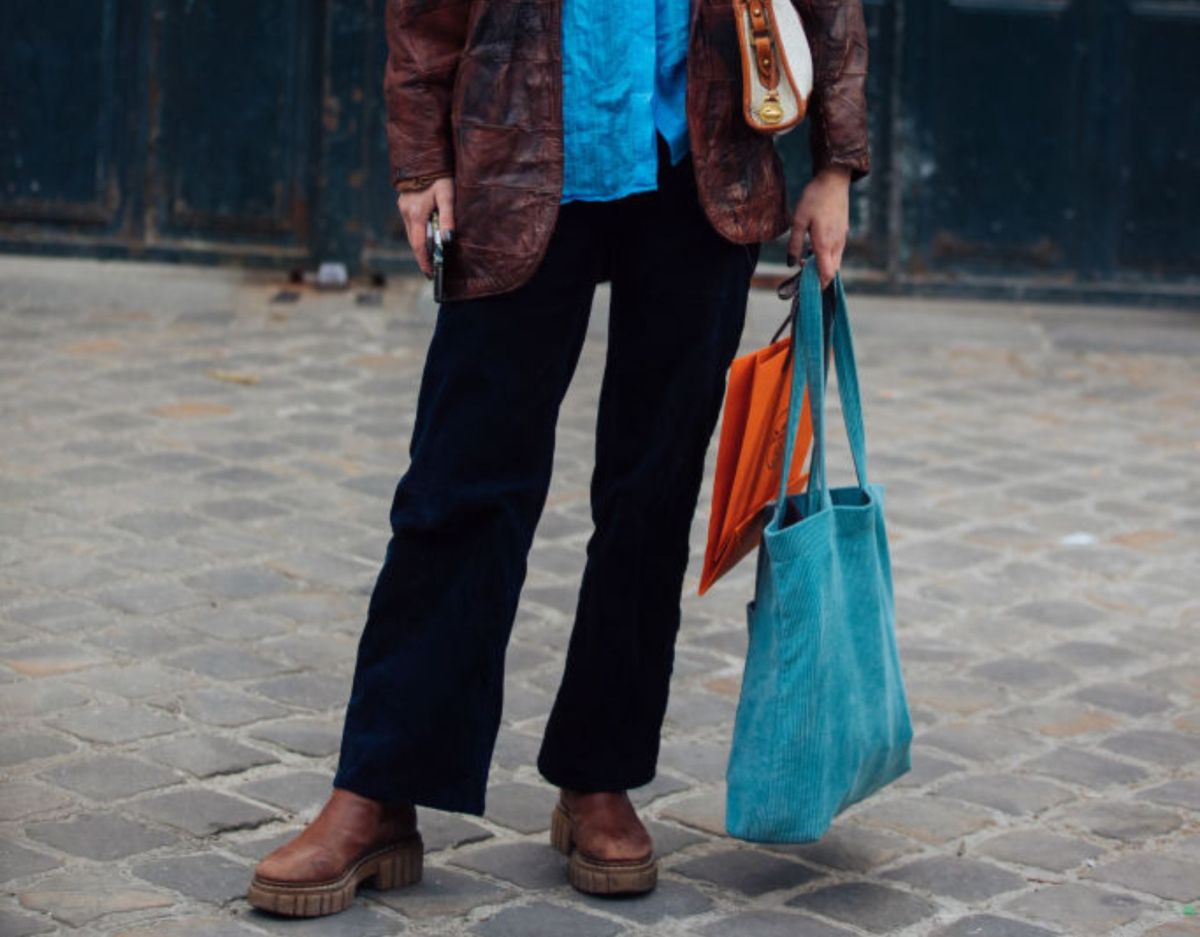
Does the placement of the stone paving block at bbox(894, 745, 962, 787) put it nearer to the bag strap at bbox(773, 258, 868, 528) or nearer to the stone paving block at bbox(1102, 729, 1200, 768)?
the stone paving block at bbox(1102, 729, 1200, 768)

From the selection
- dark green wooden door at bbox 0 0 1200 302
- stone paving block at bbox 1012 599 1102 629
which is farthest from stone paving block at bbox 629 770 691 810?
dark green wooden door at bbox 0 0 1200 302

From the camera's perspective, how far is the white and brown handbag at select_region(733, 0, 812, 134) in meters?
2.94

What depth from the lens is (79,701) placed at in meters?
3.88

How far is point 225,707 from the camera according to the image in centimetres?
390

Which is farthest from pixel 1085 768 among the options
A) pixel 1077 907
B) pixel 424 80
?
pixel 424 80

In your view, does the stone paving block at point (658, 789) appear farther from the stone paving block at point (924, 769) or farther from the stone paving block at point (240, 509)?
the stone paving block at point (240, 509)

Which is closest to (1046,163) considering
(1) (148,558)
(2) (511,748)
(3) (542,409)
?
(1) (148,558)

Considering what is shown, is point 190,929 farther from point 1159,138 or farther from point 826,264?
point 1159,138

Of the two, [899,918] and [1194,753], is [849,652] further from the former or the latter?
[1194,753]

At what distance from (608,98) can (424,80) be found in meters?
0.24

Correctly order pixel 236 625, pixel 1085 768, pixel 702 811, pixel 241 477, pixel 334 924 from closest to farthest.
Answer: pixel 334 924, pixel 702 811, pixel 1085 768, pixel 236 625, pixel 241 477

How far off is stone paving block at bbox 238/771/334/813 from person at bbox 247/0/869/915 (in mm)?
368

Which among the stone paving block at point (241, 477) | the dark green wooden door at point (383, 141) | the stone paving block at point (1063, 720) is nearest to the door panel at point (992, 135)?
the dark green wooden door at point (383, 141)

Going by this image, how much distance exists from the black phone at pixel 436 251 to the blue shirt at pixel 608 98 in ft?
0.59
